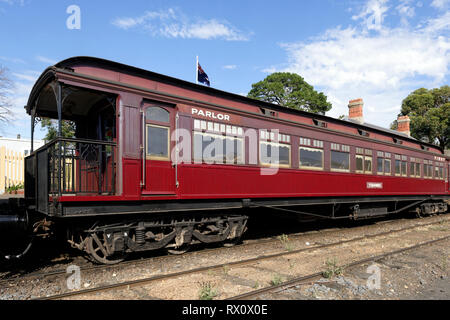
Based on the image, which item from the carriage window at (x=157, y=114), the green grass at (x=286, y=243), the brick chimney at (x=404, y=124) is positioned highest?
the brick chimney at (x=404, y=124)

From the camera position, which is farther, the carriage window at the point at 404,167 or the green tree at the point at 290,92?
the green tree at the point at 290,92

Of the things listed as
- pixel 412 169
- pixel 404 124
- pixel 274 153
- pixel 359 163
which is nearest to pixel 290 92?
pixel 404 124

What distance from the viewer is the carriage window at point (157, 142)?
6451 mm

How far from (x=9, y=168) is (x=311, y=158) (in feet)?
49.1

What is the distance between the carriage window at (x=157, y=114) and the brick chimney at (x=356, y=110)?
24608 millimetres

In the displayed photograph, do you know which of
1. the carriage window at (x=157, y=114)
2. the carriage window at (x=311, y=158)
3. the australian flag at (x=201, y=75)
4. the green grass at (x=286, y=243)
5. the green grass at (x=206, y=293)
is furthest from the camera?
the australian flag at (x=201, y=75)

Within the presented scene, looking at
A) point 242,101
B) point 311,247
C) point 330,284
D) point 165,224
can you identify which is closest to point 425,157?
point 311,247

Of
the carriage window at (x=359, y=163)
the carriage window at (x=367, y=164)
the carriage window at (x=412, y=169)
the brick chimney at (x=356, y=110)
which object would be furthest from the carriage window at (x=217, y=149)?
the brick chimney at (x=356, y=110)

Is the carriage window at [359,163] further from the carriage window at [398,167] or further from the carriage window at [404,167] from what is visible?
the carriage window at [404,167]
